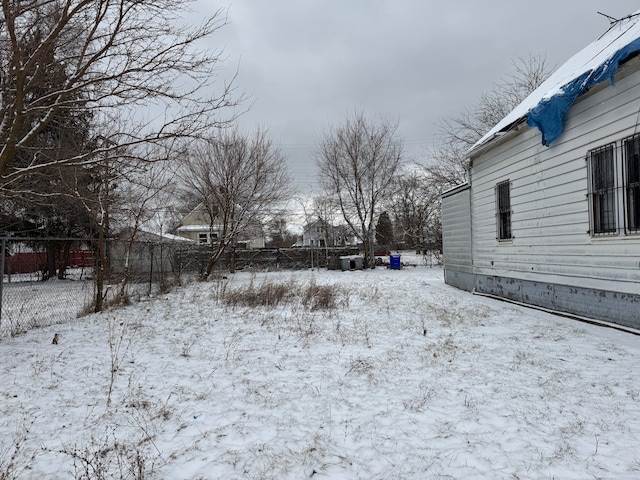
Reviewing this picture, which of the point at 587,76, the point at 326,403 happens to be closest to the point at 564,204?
the point at 587,76

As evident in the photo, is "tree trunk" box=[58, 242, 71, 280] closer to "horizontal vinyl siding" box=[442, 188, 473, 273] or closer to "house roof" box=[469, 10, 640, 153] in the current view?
"house roof" box=[469, 10, 640, 153]

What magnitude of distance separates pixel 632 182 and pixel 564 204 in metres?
1.39

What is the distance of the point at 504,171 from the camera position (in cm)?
898

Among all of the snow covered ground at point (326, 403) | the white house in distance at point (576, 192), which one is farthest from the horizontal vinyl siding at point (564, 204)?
the snow covered ground at point (326, 403)

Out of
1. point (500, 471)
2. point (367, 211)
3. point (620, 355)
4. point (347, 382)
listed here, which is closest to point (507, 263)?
point (620, 355)

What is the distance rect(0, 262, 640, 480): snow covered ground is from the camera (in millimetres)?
2465

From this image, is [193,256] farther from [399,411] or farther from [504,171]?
[399,411]

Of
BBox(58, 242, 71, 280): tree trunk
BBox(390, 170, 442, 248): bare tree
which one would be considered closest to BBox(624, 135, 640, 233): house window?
BBox(58, 242, 71, 280): tree trunk

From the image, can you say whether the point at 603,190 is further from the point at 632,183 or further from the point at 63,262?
the point at 63,262

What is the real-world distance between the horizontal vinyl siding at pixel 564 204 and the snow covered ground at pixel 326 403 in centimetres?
107

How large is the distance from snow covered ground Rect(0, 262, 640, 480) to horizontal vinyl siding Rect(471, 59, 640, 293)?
1.07m

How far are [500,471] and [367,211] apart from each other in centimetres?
2027

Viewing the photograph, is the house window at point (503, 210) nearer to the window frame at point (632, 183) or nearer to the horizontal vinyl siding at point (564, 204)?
the horizontal vinyl siding at point (564, 204)

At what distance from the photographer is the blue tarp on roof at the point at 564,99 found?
17.0 feet
